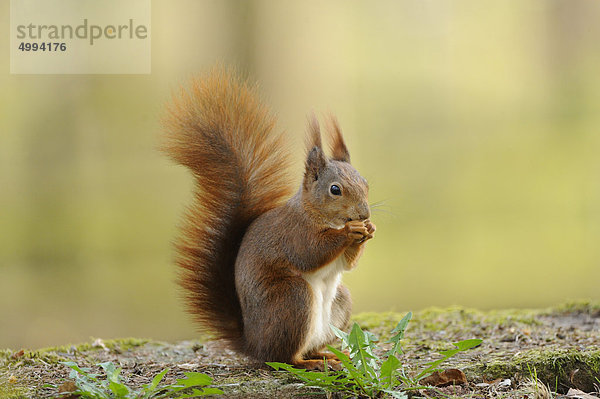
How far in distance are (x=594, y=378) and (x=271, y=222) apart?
1046 mm

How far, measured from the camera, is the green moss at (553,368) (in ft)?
6.14

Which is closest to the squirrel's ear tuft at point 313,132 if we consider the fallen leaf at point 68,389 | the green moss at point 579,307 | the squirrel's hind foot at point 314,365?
the squirrel's hind foot at point 314,365

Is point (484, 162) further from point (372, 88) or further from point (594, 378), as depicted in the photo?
point (594, 378)

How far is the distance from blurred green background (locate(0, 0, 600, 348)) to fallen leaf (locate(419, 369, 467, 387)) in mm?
2050

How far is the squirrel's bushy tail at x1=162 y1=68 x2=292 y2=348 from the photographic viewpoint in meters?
2.15

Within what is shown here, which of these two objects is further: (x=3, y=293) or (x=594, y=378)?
(x=3, y=293)

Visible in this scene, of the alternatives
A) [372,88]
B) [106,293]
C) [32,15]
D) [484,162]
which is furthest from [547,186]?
[32,15]

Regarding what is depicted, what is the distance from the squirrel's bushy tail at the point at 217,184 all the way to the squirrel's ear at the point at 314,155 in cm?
18

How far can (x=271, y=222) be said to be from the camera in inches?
81.2

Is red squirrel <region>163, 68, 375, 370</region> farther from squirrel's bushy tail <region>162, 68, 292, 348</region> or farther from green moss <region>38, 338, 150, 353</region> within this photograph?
green moss <region>38, 338, 150, 353</region>

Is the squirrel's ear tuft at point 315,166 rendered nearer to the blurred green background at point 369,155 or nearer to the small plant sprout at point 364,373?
the small plant sprout at point 364,373

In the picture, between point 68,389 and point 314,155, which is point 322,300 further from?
point 68,389

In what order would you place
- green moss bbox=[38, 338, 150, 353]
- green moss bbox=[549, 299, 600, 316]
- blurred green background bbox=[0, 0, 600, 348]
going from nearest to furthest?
1. green moss bbox=[38, 338, 150, 353]
2. green moss bbox=[549, 299, 600, 316]
3. blurred green background bbox=[0, 0, 600, 348]

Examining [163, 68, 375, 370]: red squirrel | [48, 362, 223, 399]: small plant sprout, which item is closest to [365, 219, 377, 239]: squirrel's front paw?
[163, 68, 375, 370]: red squirrel
